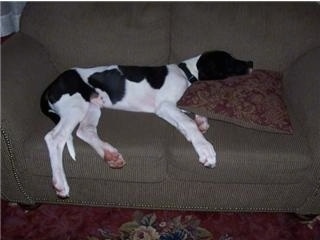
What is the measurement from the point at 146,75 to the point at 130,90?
0.14 metres

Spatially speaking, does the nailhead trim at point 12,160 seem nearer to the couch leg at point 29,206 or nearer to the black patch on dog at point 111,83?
the couch leg at point 29,206

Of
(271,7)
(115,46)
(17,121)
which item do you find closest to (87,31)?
(115,46)

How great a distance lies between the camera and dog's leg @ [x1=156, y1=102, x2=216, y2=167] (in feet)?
6.06

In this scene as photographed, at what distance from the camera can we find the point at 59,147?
6.16 feet

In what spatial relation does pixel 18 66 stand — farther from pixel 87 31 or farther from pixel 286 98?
pixel 286 98

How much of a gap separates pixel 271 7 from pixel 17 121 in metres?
1.73

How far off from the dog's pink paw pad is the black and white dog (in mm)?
140

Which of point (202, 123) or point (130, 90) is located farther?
point (130, 90)

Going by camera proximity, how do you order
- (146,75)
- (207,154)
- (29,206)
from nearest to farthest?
(207,154)
(29,206)
(146,75)

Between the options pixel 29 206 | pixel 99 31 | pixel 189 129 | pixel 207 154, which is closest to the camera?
pixel 207 154

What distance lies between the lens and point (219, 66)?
2258mm

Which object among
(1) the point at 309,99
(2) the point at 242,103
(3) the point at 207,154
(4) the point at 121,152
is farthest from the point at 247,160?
(4) the point at 121,152

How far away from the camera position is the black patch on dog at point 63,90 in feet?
6.92

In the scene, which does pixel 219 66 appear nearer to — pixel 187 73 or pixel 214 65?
pixel 214 65
